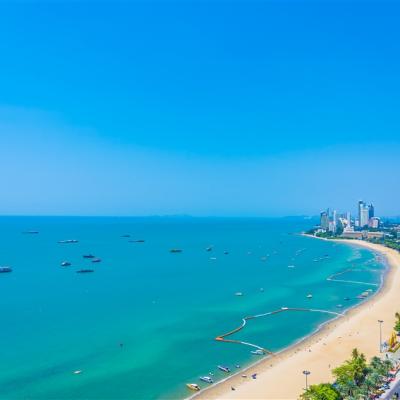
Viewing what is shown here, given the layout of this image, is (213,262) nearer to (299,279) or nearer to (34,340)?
(299,279)

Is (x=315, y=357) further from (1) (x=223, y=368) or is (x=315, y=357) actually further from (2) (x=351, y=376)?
(2) (x=351, y=376)

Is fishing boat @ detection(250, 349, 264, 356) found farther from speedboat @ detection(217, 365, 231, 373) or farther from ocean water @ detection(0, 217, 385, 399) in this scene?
speedboat @ detection(217, 365, 231, 373)

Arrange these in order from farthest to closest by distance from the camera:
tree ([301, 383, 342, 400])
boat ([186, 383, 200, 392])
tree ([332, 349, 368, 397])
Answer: boat ([186, 383, 200, 392])
tree ([332, 349, 368, 397])
tree ([301, 383, 342, 400])

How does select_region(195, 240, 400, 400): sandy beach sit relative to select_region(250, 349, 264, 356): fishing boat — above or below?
above

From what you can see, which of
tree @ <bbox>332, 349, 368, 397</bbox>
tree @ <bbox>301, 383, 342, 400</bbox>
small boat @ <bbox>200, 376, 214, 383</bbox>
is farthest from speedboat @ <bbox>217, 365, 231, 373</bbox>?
tree @ <bbox>301, 383, 342, 400</bbox>

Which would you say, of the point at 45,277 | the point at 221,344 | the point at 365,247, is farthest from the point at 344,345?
the point at 365,247

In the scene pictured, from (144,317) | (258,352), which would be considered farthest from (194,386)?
(144,317)

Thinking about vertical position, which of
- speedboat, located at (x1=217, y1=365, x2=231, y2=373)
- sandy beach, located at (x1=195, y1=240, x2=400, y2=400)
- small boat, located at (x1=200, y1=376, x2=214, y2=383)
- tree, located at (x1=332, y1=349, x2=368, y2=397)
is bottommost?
small boat, located at (x1=200, y1=376, x2=214, y2=383)
